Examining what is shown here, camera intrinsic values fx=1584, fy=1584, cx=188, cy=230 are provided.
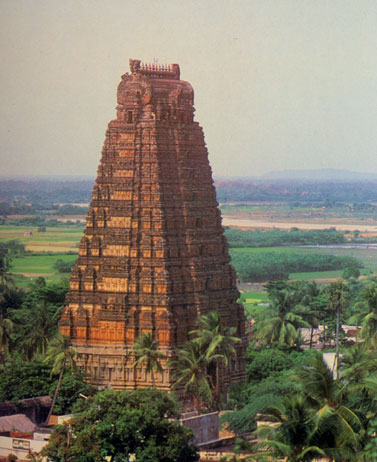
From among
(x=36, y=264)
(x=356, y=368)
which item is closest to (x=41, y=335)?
(x=356, y=368)

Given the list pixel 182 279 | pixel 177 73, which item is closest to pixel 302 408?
pixel 182 279

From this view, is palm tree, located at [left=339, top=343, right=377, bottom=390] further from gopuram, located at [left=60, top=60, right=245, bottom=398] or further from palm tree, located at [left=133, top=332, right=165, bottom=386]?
gopuram, located at [left=60, top=60, right=245, bottom=398]

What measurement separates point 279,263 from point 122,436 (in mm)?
124514

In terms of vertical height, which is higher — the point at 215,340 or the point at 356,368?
the point at 356,368

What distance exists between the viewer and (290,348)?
8112cm

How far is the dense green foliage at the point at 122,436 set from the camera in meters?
57.9

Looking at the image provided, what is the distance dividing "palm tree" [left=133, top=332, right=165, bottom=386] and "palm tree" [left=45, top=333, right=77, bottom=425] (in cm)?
289

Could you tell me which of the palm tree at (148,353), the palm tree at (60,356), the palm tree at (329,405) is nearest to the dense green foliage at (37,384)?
the palm tree at (60,356)

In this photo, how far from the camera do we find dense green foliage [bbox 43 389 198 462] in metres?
57.9

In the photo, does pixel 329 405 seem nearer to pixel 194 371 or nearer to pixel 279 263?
pixel 194 371

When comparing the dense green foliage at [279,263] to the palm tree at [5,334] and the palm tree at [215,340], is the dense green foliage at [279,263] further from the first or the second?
the palm tree at [215,340]

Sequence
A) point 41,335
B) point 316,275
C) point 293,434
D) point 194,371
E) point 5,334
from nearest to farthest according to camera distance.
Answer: point 293,434, point 194,371, point 41,335, point 5,334, point 316,275

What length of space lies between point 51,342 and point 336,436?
25924 mm

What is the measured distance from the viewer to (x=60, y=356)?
70750 millimetres
